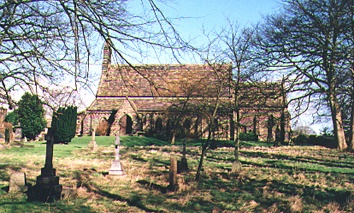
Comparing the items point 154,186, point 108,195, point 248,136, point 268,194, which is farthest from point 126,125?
point 268,194

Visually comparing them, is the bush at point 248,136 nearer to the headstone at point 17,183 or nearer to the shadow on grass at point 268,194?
the shadow on grass at point 268,194

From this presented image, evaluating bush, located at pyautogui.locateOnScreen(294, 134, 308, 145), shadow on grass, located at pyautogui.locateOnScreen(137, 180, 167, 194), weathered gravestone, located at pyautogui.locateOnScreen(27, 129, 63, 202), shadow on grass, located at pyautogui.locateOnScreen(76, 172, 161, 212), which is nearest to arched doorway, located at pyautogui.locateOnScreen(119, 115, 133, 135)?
bush, located at pyautogui.locateOnScreen(294, 134, 308, 145)

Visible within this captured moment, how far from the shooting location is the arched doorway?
124 ft

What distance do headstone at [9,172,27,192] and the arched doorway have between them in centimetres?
2912

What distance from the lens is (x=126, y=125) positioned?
38.4 meters

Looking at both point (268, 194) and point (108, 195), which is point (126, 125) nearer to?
point (108, 195)

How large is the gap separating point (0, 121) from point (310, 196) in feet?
91.2

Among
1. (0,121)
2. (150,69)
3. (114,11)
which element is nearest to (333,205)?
(150,69)

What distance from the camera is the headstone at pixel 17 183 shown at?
27.5ft

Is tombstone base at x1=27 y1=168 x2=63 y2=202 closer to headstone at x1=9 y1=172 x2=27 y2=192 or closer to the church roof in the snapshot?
headstone at x1=9 y1=172 x2=27 y2=192

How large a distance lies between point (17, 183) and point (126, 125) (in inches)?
1181

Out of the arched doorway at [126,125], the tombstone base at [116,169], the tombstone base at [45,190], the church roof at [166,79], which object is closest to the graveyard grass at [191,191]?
the tombstone base at [45,190]

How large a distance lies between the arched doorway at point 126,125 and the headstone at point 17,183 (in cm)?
2912

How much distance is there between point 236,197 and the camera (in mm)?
8422
